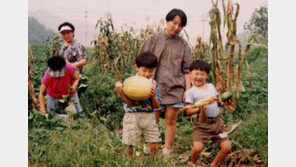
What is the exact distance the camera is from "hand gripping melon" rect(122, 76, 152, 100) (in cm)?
289

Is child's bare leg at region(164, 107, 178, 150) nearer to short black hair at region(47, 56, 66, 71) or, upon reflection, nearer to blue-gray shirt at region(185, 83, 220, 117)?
blue-gray shirt at region(185, 83, 220, 117)

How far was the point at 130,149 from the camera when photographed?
3158 mm

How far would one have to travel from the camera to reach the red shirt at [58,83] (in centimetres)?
429

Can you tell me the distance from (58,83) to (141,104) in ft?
5.11

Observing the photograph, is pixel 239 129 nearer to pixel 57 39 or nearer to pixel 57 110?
pixel 57 110

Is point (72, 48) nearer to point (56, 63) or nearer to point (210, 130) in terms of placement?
point (56, 63)

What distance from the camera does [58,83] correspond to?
4.35 metres

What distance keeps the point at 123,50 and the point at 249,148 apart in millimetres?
3971

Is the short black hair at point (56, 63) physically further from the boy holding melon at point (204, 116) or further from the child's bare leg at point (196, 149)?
the child's bare leg at point (196, 149)

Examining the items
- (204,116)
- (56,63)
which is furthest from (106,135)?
(56,63)

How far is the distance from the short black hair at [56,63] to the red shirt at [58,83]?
0.11 metres

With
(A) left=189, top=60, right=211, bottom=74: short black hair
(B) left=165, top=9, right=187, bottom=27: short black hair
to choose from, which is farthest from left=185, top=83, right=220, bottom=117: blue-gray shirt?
(B) left=165, top=9, right=187, bottom=27: short black hair

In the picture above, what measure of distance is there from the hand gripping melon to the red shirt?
1584mm

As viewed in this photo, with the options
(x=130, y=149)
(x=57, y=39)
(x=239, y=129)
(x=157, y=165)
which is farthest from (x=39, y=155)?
(x=57, y=39)
